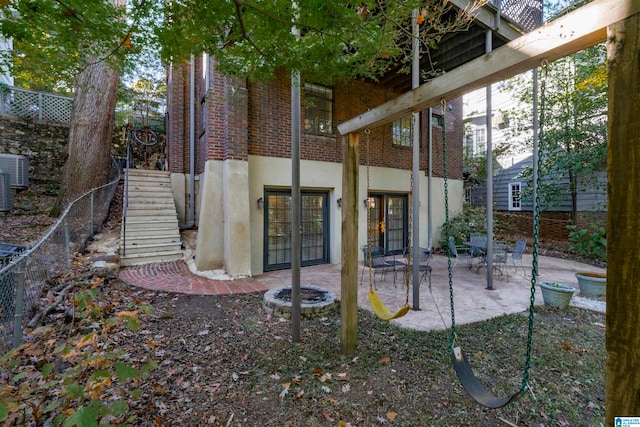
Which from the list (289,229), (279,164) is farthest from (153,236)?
(279,164)

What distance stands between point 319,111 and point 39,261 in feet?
21.2

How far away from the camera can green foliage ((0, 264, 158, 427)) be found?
1.58m

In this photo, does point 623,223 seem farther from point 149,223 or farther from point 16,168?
point 16,168

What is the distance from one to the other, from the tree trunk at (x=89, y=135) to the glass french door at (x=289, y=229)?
5.01m

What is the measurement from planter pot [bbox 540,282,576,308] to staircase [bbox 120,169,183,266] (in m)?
7.52

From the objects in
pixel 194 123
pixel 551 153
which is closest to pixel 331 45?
pixel 194 123

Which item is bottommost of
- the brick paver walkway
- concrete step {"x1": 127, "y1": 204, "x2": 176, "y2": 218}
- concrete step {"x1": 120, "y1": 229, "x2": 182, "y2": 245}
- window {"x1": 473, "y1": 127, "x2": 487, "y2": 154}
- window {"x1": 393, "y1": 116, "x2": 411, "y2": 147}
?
the brick paver walkway

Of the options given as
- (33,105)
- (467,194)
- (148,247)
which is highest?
(33,105)

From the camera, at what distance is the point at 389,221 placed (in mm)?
9289

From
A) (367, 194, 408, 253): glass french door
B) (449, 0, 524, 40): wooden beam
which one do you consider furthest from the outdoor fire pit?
(449, 0, 524, 40): wooden beam

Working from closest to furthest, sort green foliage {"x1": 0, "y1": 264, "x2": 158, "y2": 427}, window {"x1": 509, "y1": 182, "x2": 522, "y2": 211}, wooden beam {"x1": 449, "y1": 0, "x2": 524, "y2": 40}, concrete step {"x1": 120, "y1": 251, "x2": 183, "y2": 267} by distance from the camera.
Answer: green foliage {"x1": 0, "y1": 264, "x2": 158, "y2": 427} < wooden beam {"x1": 449, "y1": 0, "x2": 524, "y2": 40} < concrete step {"x1": 120, "y1": 251, "x2": 183, "y2": 267} < window {"x1": 509, "y1": 182, "x2": 522, "y2": 211}

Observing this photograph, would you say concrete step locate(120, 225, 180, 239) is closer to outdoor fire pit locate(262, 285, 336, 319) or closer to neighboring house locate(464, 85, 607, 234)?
outdoor fire pit locate(262, 285, 336, 319)

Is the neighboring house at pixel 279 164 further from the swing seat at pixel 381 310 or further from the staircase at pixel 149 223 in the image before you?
the swing seat at pixel 381 310

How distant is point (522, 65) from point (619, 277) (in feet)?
4.38
